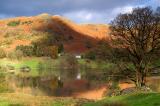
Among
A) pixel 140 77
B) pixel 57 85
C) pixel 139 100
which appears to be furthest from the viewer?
pixel 57 85

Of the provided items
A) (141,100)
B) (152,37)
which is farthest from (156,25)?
(141,100)

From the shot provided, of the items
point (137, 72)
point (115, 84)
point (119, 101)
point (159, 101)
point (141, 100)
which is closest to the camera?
point (159, 101)

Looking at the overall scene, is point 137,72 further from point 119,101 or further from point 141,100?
point 141,100

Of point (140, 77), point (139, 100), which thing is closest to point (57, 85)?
point (140, 77)

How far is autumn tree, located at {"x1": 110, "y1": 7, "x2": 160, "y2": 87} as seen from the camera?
194 feet

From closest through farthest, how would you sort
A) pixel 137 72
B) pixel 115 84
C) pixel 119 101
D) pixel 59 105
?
pixel 119 101 → pixel 59 105 → pixel 137 72 → pixel 115 84

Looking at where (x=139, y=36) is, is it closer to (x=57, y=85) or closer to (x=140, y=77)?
(x=140, y=77)

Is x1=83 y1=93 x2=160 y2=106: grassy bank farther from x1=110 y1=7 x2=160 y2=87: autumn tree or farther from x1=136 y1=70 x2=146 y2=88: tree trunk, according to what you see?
x1=110 y1=7 x2=160 y2=87: autumn tree

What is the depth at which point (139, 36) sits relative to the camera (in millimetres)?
59750

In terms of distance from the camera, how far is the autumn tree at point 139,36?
59084mm

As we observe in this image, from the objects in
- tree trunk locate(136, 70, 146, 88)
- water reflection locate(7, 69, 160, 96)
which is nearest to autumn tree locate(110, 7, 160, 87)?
tree trunk locate(136, 70, 146, 88)

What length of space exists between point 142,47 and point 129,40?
256cm

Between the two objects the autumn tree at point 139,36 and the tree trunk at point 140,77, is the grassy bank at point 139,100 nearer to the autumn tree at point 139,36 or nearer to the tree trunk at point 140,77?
the tree trunk at point 140,77

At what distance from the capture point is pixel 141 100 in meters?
37.6
